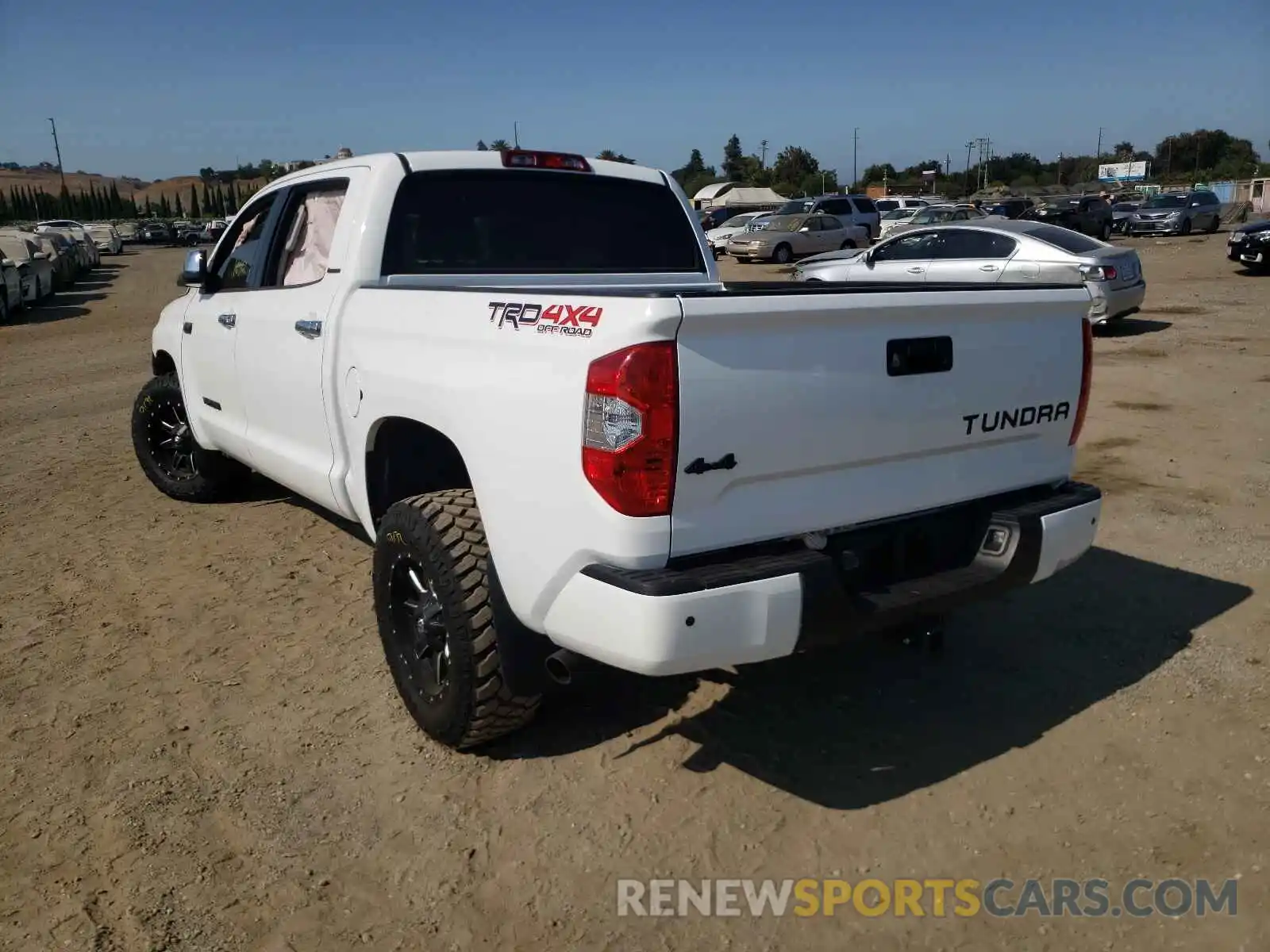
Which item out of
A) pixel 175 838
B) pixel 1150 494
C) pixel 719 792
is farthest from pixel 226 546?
pixel 1150 494

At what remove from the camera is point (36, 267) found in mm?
21109

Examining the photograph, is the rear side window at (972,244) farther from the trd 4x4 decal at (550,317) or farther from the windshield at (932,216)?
the windshield at (932,216)

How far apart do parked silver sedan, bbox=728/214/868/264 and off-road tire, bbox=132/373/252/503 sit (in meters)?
22.0

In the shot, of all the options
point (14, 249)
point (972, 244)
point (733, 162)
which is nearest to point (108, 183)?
point (733, 162)

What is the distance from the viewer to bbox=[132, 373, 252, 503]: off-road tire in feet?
19.6

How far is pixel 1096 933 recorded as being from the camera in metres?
2.56

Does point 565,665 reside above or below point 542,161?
below

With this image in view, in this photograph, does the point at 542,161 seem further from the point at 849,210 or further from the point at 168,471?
the point at 849,210

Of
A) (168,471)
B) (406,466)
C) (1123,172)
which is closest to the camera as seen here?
(406,466)

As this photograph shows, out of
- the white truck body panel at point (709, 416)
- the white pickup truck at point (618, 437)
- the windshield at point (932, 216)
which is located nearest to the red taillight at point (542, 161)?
the white pickup truck at point (618, 437)

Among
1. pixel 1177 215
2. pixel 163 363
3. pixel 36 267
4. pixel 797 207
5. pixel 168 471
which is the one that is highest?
pixel 797 207

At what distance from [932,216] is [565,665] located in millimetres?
28218

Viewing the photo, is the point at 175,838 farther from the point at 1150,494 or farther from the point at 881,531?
the point at 1150,494

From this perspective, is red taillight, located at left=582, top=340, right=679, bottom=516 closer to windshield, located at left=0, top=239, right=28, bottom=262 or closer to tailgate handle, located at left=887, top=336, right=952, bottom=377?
tailgate handle, located at left=887, top=336, right=952, bottom=377
